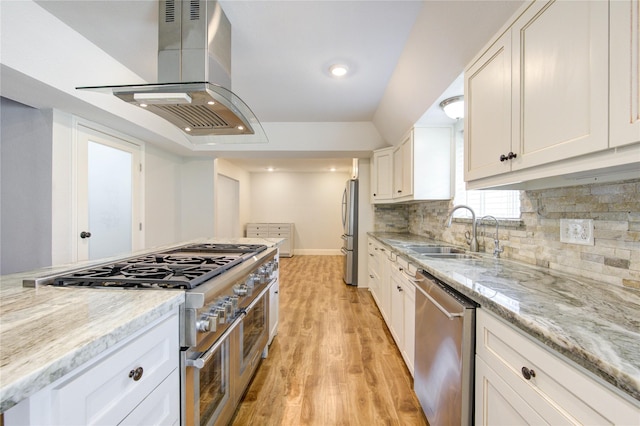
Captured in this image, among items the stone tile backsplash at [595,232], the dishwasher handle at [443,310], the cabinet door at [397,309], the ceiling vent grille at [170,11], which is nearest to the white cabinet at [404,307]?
the cabinet door at [397,309]

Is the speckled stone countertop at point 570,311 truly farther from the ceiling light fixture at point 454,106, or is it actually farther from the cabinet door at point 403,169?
the cabinet door at point 403,169

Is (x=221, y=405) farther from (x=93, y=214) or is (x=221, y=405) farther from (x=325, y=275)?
(x=325, y=275)

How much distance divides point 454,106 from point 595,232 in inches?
49.8

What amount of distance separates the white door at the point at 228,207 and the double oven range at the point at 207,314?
4.45 m

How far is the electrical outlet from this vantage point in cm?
119

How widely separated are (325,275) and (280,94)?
3426 mm

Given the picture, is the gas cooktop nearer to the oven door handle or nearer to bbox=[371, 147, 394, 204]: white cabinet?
the oven door handle

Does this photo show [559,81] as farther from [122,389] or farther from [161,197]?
[161,197]

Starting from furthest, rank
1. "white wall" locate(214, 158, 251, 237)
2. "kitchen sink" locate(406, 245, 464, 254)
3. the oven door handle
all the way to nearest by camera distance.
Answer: "white wall" locate(214, 158, 251, 237) → "kitchen sink" locate(406, 245, 464, 254) → the oven door handle

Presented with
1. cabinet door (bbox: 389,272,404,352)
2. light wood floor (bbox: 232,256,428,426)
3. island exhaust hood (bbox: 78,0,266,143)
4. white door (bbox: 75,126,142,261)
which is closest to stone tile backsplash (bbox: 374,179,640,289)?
cabinet door (bbox: 389,272,404,352)

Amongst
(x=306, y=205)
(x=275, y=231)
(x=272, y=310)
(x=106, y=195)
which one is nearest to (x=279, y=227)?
(x=275, y=231)

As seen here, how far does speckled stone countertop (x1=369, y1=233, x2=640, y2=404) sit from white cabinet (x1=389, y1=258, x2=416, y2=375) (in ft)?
1.57

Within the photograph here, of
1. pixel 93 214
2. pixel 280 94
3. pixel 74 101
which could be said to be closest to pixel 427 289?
pixel 280 94

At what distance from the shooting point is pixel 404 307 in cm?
203
